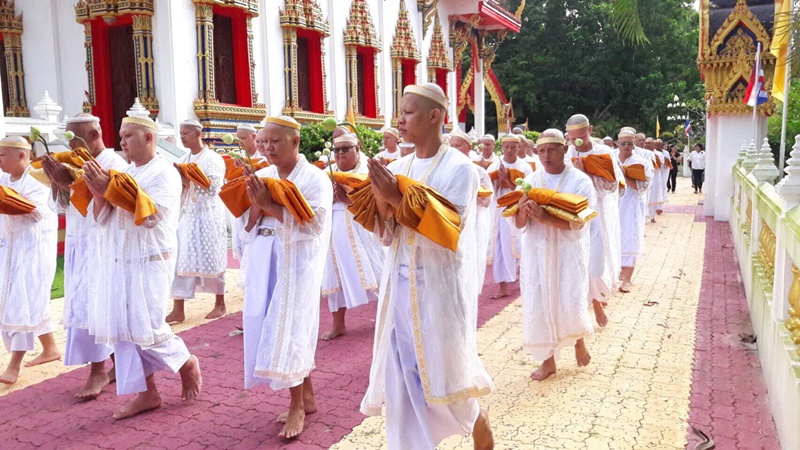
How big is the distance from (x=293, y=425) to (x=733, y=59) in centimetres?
1369

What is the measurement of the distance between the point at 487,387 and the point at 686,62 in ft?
121

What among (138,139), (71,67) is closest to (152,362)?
(138,139)

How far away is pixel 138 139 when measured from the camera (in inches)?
186

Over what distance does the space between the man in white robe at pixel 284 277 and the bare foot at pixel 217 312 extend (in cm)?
326

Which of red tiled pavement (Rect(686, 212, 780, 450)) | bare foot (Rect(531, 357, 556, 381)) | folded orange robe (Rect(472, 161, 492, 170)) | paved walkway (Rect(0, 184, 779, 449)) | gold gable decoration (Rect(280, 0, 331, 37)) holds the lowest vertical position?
red tiled pavement (Rect(686, 212, 780, 450))

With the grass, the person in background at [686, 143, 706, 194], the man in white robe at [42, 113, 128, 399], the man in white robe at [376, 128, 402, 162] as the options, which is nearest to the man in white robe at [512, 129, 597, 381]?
the man in white robe at [42, 113, 128, 399]

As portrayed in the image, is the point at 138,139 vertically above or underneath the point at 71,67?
underneath

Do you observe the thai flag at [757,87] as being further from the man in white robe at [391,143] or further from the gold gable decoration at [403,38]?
the gold gable decoration at [403,38]

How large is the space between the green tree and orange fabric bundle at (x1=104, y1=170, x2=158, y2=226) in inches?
1312

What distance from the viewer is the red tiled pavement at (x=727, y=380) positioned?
14.2 feet

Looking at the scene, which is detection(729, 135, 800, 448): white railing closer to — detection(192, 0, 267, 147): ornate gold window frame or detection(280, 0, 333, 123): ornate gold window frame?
detection(192, 0, 267, 147): ornate gold window frame

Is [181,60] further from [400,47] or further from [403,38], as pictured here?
[403,38]

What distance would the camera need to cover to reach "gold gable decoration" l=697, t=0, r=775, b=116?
14.2 m

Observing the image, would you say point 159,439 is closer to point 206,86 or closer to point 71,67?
point 206,86
